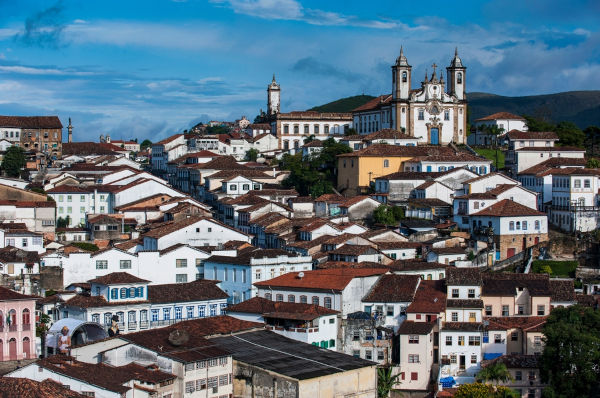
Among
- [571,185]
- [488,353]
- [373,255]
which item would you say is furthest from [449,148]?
[488,353]

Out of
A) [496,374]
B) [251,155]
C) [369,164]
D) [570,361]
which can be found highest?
[251,155]

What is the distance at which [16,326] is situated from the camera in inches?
1470

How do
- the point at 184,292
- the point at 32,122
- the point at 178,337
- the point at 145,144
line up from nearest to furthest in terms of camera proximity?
the point at 178,337, the point at 184,292, the point at 32,122, the point at 145,144

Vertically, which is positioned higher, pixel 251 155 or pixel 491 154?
pixel 251 155

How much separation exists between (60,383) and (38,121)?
63771 millimetres

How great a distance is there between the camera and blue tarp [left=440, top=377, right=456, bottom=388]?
3862cm

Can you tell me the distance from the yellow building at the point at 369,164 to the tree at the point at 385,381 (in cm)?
2776

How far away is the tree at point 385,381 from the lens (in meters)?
37.3

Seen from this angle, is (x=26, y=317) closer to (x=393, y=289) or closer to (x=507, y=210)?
(x=393, y=289)

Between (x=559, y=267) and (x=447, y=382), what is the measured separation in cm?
1310

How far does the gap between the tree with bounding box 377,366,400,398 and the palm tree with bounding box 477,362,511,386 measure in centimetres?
354

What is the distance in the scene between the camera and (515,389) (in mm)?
37812

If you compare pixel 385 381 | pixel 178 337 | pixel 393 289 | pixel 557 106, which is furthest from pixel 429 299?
pixel 557 106

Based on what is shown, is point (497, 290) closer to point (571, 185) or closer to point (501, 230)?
point (501, 230)
